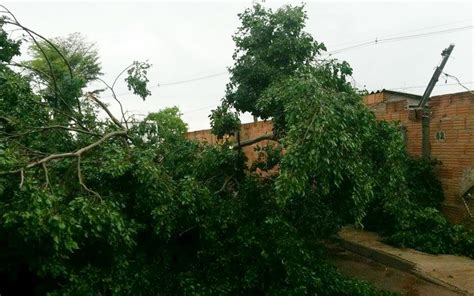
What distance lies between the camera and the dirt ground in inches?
248

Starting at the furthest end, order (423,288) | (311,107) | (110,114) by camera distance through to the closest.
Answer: (110,114)
(423,288)
(311,107)

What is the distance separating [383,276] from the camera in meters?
7.14

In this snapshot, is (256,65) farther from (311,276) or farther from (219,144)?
(311,276)

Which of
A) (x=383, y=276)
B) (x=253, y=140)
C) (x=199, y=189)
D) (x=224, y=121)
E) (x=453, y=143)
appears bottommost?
(x=383, y=276)

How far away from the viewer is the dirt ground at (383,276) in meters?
6.29

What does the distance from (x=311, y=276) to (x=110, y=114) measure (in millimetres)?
3952

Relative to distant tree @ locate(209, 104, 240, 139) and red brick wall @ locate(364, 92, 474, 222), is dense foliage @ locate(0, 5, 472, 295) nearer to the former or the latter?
distant tree @ locate(209, 104, 240, 139)

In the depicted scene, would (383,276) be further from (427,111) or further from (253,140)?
(427,111)

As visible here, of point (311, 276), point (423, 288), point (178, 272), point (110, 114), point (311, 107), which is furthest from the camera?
point (110, 114)

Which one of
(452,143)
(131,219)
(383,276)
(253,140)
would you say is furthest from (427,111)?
(131,219)

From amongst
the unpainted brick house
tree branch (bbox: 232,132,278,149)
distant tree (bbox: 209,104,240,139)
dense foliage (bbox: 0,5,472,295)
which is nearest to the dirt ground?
dense foliage (bbox: 0,5,472,295)

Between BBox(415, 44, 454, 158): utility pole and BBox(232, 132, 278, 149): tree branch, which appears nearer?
BBox(232, 132, 278, 149): tree branch

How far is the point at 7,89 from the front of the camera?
6.04 meters

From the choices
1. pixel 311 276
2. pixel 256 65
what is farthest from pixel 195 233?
pixel 256 65
